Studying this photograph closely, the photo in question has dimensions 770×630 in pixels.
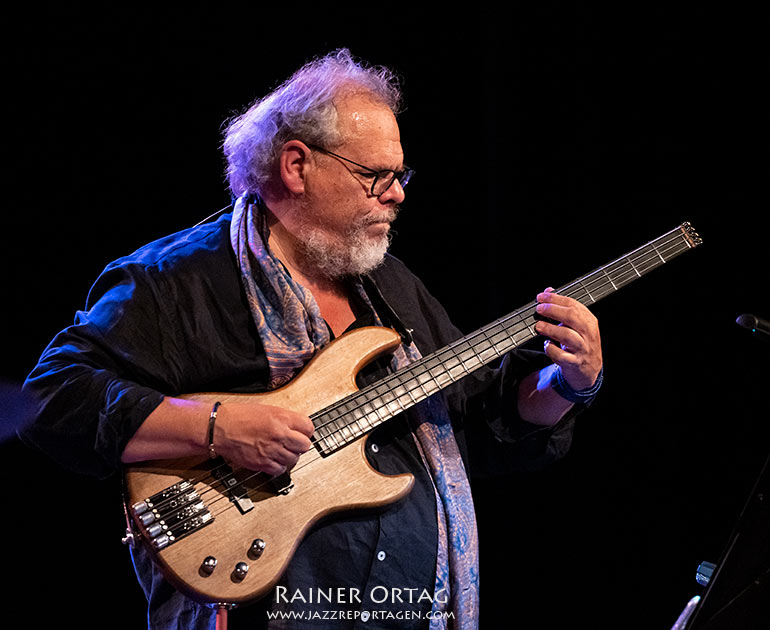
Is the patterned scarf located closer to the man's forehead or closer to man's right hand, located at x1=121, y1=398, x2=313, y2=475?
man's right hand, located at x1=121, y1=398, x2=313, y2=475

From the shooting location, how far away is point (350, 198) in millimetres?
2150

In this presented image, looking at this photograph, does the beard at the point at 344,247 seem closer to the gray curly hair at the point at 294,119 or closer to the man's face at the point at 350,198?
the man's face at the point at 350,198

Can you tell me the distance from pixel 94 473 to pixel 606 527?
241 centimetres

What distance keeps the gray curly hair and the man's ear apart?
1.2 inches

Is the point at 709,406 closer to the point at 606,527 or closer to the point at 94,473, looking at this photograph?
the point at 606,527

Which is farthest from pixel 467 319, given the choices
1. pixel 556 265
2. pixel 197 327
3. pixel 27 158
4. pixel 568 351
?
pixel 27 158

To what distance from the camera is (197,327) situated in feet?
6.23

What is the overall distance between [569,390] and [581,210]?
145cm

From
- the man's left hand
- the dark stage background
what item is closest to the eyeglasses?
the man's left hand

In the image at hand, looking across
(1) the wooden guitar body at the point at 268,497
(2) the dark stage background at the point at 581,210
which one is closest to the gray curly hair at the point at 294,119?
(2) the dark stage background at the point at 581,210

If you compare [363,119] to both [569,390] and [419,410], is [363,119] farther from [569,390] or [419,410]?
[569,390]

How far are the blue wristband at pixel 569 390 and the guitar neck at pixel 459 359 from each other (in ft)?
0.44

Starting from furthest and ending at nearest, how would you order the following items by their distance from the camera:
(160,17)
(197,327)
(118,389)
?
(160,17)
(197,327)
(118,389)

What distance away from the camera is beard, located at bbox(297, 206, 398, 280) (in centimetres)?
215
